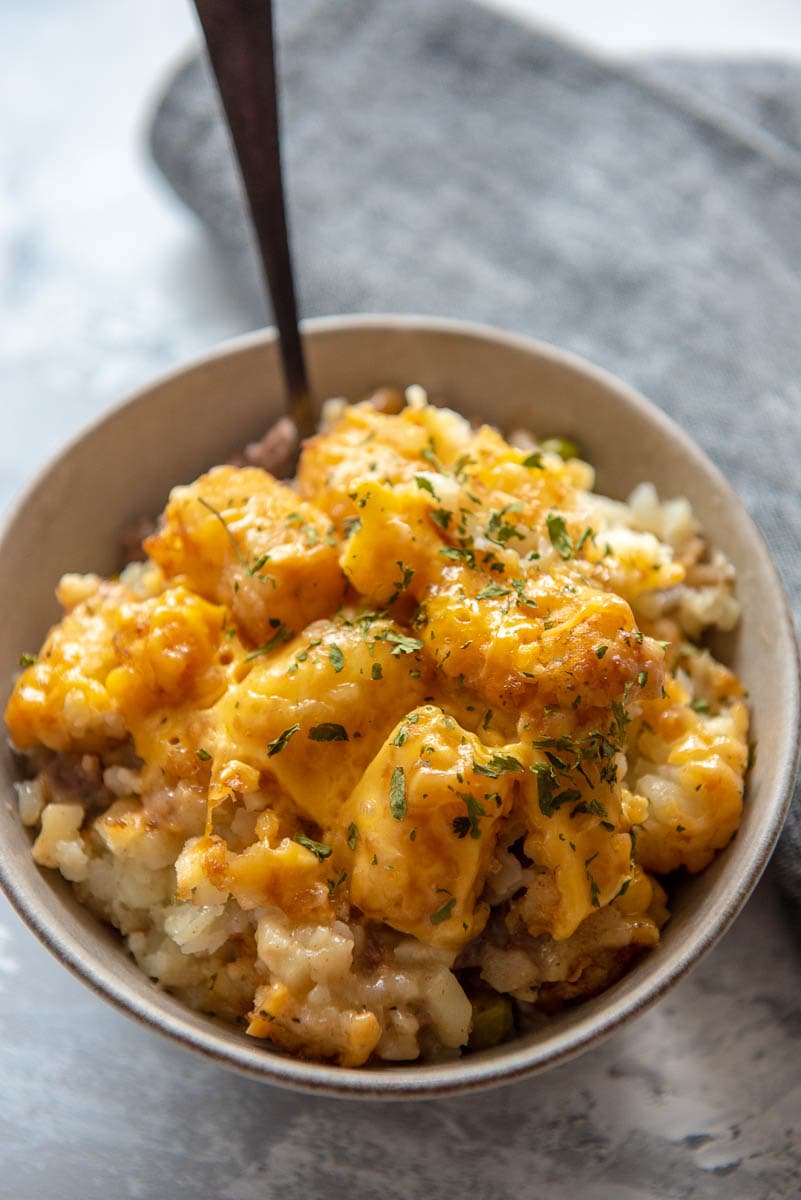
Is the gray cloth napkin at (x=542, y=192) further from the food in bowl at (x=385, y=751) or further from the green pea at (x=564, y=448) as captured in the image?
the food in bowl at (x=385, y=751)

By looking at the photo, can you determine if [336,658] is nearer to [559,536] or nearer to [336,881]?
[336,881]

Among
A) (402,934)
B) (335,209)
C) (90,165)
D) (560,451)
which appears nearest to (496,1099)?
(402,934)

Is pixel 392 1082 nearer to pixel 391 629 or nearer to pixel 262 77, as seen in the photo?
pixel 391 629

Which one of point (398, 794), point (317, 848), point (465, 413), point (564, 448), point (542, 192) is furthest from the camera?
point (542, 192)

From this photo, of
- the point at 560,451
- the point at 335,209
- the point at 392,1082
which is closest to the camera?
the point at 392,1082

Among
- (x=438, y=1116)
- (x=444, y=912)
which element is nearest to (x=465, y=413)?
(x=444, y=912)

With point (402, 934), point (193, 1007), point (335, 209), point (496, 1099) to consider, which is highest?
point (335, 209)

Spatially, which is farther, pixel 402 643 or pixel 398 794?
pixel 402 643

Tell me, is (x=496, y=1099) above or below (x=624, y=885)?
below
